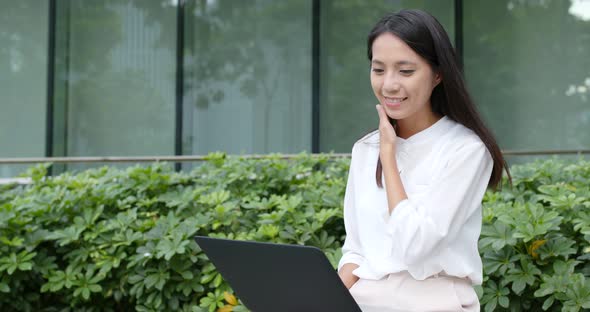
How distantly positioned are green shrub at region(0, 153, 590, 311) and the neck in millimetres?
1007

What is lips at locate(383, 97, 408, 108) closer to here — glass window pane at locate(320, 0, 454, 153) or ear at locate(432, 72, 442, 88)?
ear at locate(432, 72, 442, 88)

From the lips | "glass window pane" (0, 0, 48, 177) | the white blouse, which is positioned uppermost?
"glass window pane" (0, 0, 48, 177)

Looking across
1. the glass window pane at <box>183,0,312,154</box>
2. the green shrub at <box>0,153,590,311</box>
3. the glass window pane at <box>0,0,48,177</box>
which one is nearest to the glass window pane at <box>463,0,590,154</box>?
the glass window pane at <box>183,0,312,154</box>

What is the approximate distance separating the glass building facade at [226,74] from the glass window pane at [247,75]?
0.04ft

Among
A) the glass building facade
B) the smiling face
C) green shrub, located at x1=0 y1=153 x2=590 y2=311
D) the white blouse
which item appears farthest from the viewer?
the glass building facade

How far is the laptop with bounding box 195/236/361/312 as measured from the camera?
4.75ft

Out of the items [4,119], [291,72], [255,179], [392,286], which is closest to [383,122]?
[392,286]

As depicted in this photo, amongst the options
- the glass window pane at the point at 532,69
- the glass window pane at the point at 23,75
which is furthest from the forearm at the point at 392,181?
the glass window pane at the point at 23,75

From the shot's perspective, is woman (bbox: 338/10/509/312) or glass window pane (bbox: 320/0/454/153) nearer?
woman (bbox: 338/10/509/312)

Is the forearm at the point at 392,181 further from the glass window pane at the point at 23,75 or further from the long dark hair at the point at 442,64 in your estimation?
the glass window pane at the point at 23,75

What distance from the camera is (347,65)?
7.81 meters

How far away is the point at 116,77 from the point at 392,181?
6.52 m

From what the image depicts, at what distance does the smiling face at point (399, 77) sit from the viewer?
167cm

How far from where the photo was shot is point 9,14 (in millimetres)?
7656
